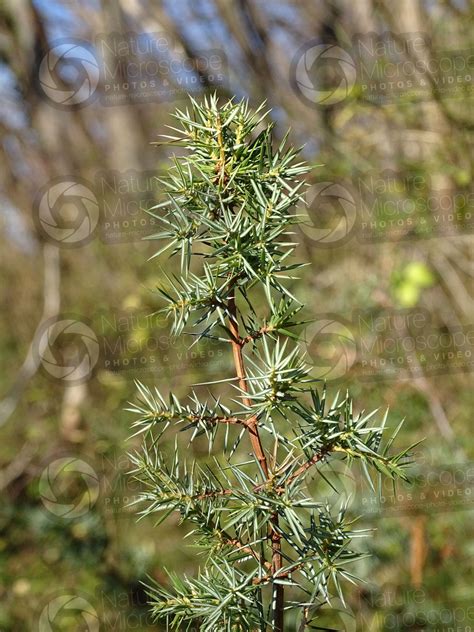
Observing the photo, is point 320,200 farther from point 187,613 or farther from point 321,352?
point 187,613

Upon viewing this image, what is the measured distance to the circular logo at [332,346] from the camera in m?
2.76

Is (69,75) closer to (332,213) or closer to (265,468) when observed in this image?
(332,213)

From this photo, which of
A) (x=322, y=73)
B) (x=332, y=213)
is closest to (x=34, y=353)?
(x=332, y=213)

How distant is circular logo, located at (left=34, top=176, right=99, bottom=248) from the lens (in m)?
4.75

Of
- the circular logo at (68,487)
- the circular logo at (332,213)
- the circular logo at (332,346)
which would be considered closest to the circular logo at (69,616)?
the circular logo at (68,487)

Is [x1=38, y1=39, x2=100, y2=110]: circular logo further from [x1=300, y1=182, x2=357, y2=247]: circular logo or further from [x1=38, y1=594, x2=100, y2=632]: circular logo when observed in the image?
[x1=38, y1=594, x2=100, y2=632]: circular logo

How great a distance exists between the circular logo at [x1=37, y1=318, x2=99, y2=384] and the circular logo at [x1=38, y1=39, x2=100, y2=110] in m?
1.34

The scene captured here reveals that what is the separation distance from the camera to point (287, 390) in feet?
1.93

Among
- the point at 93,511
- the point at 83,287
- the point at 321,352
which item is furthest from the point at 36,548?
the point at 83,287

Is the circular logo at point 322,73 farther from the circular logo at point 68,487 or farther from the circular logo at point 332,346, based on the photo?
the circular logo at point 68,487

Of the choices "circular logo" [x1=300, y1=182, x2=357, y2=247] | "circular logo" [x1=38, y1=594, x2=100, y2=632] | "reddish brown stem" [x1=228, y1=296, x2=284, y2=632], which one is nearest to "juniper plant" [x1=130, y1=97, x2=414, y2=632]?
"reddish brown stem" [x1=228, y1=296, x2=284, y2=632]

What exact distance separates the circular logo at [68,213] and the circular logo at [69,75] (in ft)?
1.73

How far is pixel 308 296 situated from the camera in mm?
2949

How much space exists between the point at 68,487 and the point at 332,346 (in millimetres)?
1065
